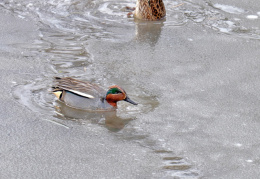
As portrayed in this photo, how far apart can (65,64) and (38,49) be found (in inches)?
27.5

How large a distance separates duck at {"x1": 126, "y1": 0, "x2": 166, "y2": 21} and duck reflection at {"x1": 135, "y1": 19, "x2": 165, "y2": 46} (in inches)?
3.7

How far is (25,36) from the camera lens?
7.57 m

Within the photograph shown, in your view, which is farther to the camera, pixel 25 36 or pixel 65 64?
pixel 25 36

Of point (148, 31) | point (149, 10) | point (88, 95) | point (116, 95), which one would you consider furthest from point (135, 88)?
point (149, 10)

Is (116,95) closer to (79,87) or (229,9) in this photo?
(79,87)

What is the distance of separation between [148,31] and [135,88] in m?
2.32

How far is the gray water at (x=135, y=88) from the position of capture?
15.0 feet

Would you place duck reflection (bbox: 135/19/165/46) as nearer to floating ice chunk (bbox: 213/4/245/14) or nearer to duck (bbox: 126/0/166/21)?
duck (bbox: 126/0/166/21)

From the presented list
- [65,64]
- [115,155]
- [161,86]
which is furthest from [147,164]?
[65,64]

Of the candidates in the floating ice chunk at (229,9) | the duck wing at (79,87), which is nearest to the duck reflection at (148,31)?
the floating ice chunk at (229,9)

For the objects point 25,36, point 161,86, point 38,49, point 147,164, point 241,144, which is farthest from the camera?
point 25,36

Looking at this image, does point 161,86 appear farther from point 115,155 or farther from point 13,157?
point 13,157

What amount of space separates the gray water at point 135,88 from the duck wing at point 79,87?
8.7 inches

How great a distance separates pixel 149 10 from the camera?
8469mm
